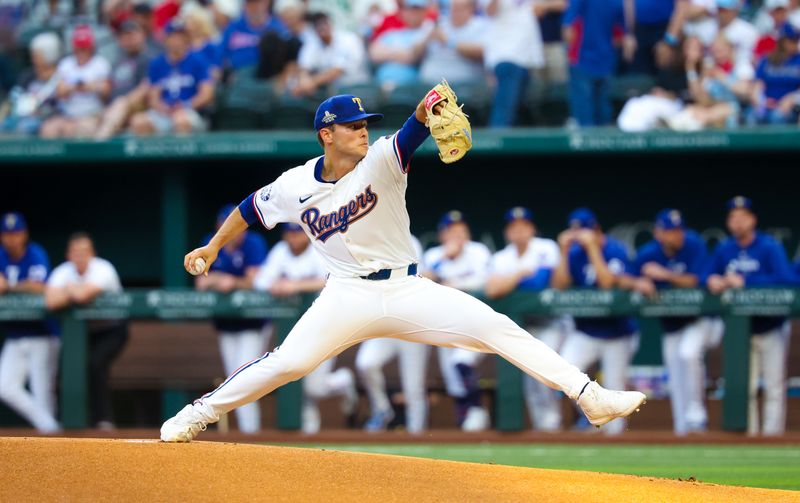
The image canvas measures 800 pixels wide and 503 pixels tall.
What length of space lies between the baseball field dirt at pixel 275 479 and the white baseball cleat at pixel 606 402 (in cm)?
32

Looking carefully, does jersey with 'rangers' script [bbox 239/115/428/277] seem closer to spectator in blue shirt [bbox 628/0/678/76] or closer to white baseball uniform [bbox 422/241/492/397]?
white baseball uniform [bbox 422/241/492/397]

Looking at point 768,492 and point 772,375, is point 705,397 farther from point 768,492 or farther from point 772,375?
point 768,492

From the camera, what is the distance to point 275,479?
5.35 m

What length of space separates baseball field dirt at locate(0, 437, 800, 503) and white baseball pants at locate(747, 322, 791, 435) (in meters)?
3.89

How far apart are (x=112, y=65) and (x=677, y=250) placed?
603 centimetres

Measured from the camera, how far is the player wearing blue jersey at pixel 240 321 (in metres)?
10.2

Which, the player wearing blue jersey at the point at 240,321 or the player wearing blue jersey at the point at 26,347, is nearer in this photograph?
the player wearing blue jersey at the point at 240,321

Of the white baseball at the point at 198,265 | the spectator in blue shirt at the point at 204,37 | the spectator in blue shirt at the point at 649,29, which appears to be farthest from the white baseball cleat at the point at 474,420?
the white baseball at the point at 198,265

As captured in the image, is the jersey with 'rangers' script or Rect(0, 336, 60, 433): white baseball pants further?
Rect(0, 336, 60, 433): white baseball pants

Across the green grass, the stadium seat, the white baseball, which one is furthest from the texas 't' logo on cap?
the stadium seat

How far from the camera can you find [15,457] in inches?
217

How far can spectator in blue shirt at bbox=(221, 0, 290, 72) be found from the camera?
12289 mm

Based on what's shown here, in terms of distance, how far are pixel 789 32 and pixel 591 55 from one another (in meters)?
1.67

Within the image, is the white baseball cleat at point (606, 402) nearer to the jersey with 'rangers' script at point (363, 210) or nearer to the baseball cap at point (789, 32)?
the jersey with 'rangers' script at point (363, 210)
